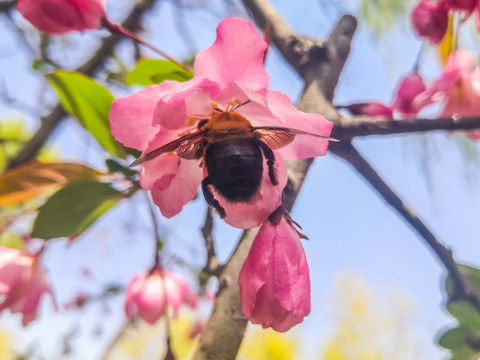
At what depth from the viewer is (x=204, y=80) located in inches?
13.6

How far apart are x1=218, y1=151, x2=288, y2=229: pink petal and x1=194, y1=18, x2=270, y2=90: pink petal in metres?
0.07

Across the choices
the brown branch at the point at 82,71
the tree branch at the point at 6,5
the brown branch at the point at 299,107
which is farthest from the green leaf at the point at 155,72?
the tree branch at the point at 6,5

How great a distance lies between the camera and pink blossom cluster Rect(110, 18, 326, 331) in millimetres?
322

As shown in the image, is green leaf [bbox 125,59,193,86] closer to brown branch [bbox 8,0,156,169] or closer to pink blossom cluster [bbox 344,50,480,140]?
pink blossom cluster [bbox 344,50,480,140]

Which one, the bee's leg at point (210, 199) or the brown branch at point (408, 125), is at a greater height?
the brown branch at point (408, 125)

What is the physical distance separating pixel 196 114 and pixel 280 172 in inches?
3.5

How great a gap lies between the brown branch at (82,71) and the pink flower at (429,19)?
1.03m

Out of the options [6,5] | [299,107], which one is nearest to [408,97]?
[299,107]

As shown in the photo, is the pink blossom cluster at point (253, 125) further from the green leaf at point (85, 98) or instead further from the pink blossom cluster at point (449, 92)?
the pink blossom cluster at point (449, 92)

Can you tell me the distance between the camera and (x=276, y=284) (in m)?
0.32

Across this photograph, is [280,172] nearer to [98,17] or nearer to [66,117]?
[98,17]

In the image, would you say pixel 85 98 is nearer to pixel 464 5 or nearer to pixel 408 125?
pixel 408 125

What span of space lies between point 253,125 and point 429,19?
0.41 m

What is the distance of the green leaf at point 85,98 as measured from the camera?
0.52 meters
